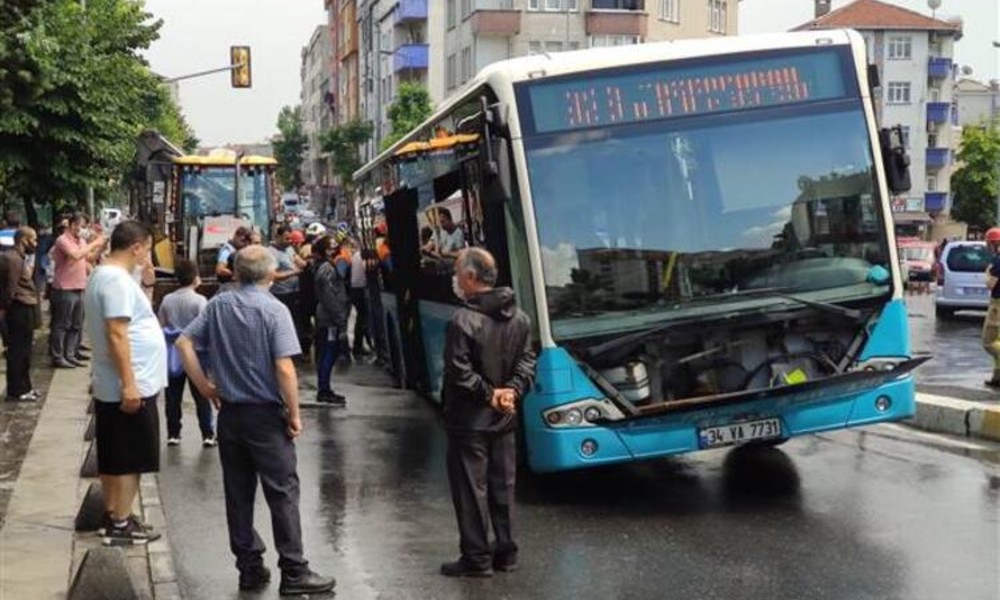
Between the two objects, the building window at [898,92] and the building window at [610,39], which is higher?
the building window at [610,39]

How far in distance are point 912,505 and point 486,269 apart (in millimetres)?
3800

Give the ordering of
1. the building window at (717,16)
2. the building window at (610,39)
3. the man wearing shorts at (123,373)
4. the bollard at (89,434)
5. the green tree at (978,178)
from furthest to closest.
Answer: the green tree at (978,178) < the building window at (717,16) < the building window at (610,39) < the bollard at (89,434) < the man wearing shorts at (123,373)

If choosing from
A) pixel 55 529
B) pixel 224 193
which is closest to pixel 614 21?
pixel 224 193

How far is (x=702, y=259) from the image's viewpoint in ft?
30.9

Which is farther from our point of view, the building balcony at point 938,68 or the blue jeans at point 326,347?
the building balcony at point 938,68

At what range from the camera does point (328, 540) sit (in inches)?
353

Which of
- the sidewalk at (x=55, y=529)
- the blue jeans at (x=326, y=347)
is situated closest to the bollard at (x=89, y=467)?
the sidewalk at (x=55, y=529)

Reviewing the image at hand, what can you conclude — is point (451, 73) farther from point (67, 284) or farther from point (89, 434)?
point (89, 434)

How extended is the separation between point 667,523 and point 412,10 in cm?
7547

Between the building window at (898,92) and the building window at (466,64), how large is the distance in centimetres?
3252

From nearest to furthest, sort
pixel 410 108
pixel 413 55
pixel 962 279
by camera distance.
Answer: pixel 962 279, pixel 410 108, pixel 413 55

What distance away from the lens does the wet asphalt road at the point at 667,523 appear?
768 cm

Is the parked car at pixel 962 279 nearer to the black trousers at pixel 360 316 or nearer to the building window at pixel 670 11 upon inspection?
the black trousers at pixel 360 316

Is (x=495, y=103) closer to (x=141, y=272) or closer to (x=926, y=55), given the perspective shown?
(x=141, y=272)
